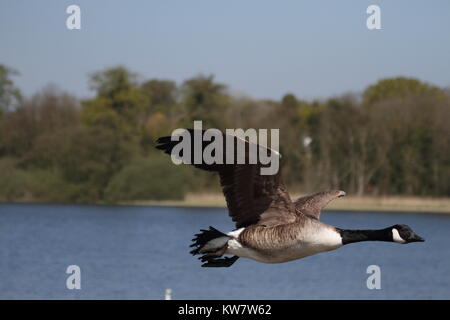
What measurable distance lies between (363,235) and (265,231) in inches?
40.0

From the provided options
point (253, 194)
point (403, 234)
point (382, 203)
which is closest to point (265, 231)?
point (253, 194)

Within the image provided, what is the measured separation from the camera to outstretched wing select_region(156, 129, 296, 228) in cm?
866

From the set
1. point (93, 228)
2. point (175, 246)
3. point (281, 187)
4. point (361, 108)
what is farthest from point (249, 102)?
point (281, 187)

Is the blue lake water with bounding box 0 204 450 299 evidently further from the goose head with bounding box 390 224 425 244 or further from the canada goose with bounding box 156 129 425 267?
the goose head with bounding box 390 224 425 244

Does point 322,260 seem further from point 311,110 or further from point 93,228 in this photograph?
point 311,110

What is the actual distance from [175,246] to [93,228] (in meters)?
7.40

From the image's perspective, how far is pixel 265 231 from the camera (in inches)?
352

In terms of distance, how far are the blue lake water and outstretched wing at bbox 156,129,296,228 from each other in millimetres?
14087

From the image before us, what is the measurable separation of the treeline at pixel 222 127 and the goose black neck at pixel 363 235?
38556mm

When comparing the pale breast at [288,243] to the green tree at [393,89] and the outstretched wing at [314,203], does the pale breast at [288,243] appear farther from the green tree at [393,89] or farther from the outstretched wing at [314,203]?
the green tree at [393,89]

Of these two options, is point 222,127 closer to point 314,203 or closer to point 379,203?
point 379,203

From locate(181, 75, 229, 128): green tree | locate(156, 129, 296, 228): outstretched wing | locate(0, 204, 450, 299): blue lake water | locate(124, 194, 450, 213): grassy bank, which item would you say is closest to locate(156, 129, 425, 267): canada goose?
locate(156, 129, 296, 228): outstretched wing

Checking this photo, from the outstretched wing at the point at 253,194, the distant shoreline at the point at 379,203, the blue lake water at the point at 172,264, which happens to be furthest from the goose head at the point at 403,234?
the distant shoreline at the point at 379,203

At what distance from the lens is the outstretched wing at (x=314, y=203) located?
31.6ft
